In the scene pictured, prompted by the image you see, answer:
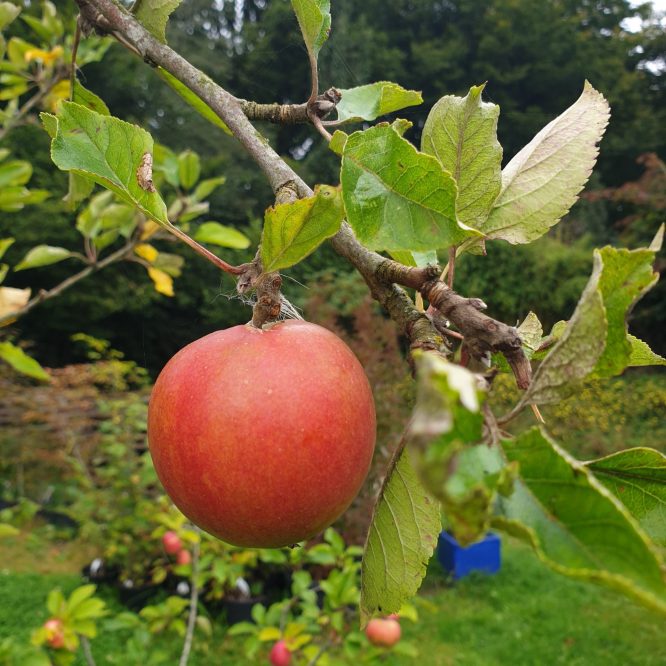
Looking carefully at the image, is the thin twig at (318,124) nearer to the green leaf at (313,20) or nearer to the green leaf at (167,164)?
the green leaf at (313,20)

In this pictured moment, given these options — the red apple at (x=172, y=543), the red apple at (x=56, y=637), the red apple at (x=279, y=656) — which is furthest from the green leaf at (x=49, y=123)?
the red apple at (x=172, y=543)

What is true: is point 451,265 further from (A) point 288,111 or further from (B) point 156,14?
Answer: (B) point 156,14

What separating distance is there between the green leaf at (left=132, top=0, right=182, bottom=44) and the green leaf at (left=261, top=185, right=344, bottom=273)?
14.4 inches

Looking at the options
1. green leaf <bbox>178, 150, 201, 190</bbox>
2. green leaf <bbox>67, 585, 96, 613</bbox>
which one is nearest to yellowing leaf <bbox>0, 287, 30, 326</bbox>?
green leaf <bbox>178, 150, 201, 190</bbox>

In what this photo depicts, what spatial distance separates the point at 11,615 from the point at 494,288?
5.74 m

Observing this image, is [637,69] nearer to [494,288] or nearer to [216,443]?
[494,288]

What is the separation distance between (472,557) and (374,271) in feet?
12.8

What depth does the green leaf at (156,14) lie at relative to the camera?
631 millimetres

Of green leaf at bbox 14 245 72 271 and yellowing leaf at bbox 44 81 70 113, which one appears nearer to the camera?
green leaf at bbox 14 245 72 271

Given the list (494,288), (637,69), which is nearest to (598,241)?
(494,288)

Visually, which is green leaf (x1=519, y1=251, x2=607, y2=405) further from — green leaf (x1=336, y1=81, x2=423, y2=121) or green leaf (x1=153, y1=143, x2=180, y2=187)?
green leaf (x1=153, y1=143, x2=180, y2=187)

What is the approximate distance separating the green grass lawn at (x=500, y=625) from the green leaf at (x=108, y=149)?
2.63m

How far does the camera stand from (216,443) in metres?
0.40

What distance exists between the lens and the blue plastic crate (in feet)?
12.8
